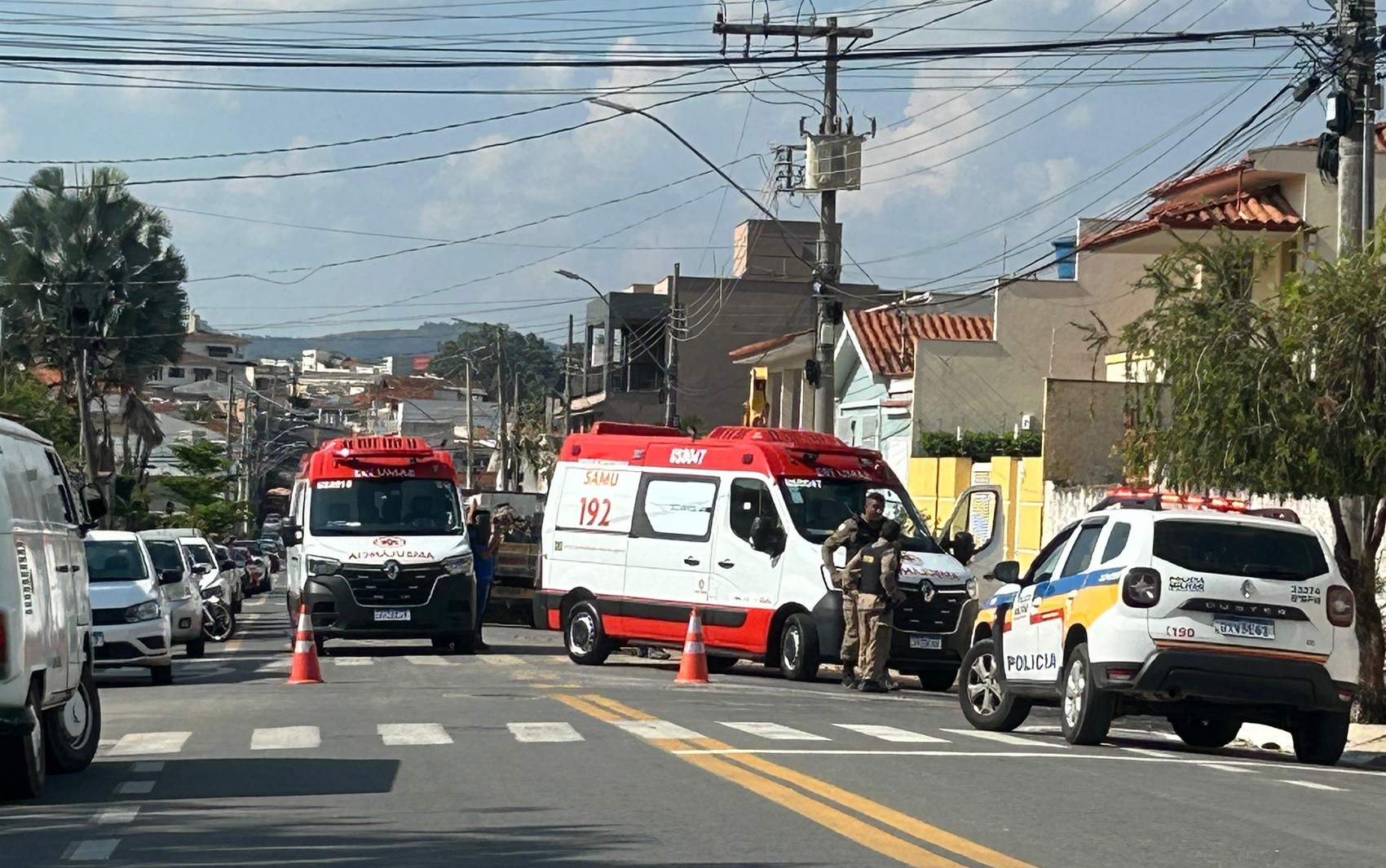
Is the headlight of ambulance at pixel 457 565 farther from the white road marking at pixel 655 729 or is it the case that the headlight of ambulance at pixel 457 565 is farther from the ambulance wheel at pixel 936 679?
the white road marking at pixel 655 729

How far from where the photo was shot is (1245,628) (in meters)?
14.0

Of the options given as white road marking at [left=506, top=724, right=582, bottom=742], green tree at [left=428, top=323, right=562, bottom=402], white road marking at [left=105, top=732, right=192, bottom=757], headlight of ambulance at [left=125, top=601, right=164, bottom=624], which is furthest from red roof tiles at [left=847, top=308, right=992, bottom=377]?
green tree at [left=428, top=323, right=562, bottom=402]

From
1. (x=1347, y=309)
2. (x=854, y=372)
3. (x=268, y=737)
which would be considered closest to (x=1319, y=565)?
(x=1347, y=309)

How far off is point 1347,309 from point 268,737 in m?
9.26

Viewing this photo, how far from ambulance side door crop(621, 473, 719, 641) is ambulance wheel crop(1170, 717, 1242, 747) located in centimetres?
777

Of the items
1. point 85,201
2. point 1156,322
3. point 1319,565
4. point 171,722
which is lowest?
point 171,722

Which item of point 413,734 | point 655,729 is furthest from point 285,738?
point 655,729

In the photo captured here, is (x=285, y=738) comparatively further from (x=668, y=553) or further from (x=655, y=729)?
(x=668, y=553)

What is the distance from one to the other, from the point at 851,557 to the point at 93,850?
509 inches

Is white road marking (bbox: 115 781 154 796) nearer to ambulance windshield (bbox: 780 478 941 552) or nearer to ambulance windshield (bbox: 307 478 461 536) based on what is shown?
ambulance windshield (bbox: 780 478 941 552)

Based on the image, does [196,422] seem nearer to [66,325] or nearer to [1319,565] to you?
[66,325]

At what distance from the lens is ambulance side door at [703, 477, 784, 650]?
2250cm

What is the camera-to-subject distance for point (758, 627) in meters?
22.5

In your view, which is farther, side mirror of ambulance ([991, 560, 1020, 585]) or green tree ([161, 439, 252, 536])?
green tree ([161, 439, 252, 536])
